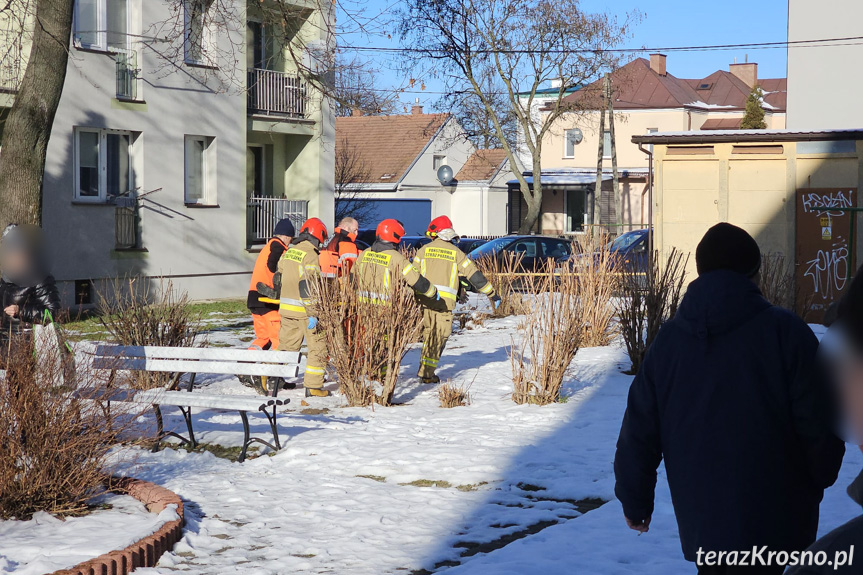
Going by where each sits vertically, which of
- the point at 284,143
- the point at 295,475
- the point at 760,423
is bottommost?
the point at 295,475

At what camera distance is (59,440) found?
5.56 metres

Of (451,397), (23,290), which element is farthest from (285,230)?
(23,290)

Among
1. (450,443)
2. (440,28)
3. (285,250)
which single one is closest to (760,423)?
(450,443)

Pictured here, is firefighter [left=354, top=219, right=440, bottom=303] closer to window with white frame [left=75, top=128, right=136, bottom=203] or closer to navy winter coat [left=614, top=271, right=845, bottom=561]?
navy winter coat [left=614, top=271, right=845, bottom=561]

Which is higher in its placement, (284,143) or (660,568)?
(284,143)

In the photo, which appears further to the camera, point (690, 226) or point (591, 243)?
point (690, 226)

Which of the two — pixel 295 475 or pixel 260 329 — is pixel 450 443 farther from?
pixel 260 329

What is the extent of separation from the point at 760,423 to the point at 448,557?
2694 mm

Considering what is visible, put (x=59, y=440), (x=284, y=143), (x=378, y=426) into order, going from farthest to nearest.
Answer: (x=284, y=143) < (x=378, y=426) < (x=59, y=440)

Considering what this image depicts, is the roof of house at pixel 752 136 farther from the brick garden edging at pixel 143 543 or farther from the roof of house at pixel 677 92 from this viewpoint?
the roof of house at pixel 677 92

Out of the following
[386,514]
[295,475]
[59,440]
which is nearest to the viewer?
[59,440]

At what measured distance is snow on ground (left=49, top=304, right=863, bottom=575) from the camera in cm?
543

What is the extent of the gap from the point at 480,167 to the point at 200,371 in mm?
44798

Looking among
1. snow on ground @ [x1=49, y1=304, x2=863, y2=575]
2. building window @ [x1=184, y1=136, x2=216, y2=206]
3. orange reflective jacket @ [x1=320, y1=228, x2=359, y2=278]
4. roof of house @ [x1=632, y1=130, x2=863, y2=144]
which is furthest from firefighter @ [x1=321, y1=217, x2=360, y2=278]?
building window @ [x1=184, y1=136, x2=216, y2=206]
